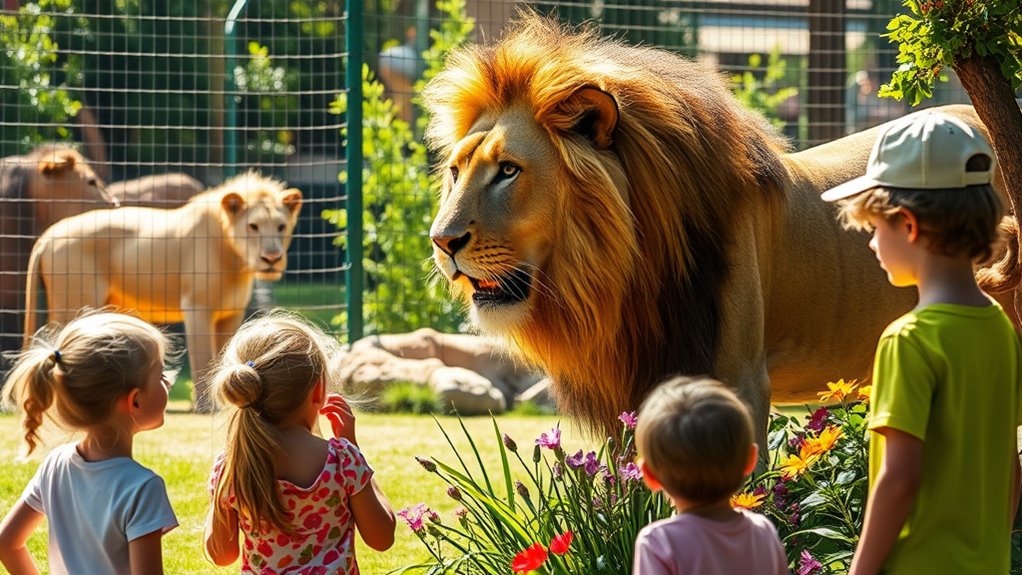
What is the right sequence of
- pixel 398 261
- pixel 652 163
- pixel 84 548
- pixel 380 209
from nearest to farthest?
pixel 84 548 → pixel 652 163 → pixel 398 261 → pixel 380 209

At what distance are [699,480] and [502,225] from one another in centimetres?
162

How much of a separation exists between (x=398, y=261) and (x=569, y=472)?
23.6ft

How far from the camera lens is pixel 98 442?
3033 millimetres

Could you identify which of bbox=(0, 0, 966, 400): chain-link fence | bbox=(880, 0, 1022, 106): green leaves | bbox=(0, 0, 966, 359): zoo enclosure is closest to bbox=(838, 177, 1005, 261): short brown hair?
bbox=(880, 0, 1022, 106): green leaves

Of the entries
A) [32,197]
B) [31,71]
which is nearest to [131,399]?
[32,197]

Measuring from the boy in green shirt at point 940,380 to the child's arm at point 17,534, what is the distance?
190 centimetres

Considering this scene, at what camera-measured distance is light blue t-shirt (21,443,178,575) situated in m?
2.94

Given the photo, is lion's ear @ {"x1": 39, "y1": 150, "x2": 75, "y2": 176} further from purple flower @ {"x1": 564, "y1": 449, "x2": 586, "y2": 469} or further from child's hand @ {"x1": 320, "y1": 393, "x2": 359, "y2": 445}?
purple flower @ {"x1": 564, "y1": 449, "x2": 586, "y2": 469}

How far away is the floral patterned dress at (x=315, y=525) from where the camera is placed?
10.5 feet

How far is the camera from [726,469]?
93.9 inches

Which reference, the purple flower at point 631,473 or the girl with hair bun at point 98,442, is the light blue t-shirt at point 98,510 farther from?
the purple flower at point 631,473

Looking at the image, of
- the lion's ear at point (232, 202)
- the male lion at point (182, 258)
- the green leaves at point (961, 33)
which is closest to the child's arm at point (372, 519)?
the green leaves at point (961, 33)

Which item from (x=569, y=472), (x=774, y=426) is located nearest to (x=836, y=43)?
(x=774, y=426)

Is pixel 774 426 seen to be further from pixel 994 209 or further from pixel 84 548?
pixel 84 548
